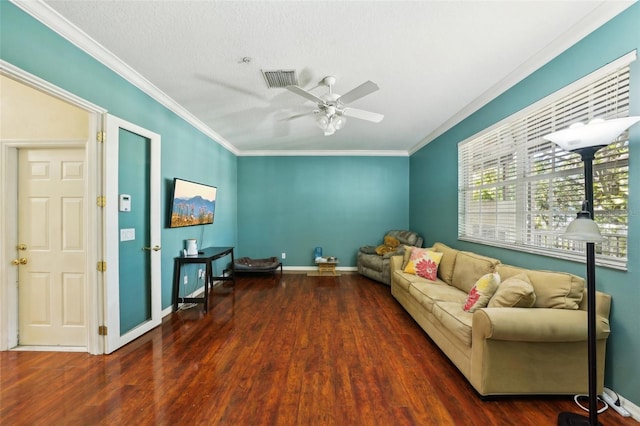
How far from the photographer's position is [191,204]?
3.89 metres

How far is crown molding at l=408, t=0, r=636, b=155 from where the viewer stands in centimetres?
180

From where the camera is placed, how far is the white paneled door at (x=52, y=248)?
2518 mm

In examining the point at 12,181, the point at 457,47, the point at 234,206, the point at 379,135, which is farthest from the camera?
the point at 234,206

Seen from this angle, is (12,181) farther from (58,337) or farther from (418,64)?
(418,64)

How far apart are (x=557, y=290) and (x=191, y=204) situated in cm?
428

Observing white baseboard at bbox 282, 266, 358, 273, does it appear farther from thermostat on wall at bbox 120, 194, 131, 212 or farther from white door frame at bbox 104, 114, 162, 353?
thermostat on wall at bbox 120, 194, 131, 212

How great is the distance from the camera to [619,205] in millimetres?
1796

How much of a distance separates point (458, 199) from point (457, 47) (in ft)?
7.40

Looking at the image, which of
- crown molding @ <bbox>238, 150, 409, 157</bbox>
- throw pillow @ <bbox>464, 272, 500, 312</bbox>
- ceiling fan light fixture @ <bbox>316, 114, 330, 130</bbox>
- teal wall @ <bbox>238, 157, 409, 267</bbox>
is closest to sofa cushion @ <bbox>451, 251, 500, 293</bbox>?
throw pillow @ <bbox>464, 272, 500, 312</bbox>

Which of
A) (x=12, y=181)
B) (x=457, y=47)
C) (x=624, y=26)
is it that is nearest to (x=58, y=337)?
(x=12, y=181)

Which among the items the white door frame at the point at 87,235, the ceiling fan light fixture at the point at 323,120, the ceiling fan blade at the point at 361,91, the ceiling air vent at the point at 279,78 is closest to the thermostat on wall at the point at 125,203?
the white door frame at the point at 87,235

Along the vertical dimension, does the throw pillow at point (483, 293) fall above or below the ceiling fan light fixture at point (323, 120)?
below

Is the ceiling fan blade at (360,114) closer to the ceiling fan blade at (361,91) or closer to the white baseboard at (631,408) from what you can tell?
the ceiling fan blade at (361,91)

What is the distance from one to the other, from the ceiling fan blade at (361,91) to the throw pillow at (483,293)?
6.70 ft
